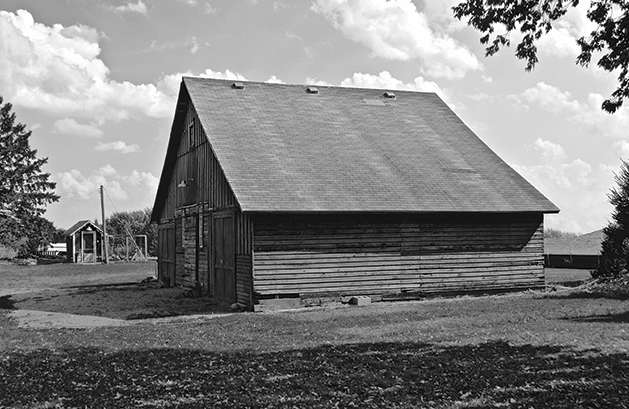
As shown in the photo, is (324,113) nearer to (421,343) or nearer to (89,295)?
(89,295)

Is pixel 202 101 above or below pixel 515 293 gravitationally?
above

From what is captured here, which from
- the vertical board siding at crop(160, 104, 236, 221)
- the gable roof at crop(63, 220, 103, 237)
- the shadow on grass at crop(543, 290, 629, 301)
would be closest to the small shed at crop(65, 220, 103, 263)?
the gable roof at crop(63, 220, 103, 237)

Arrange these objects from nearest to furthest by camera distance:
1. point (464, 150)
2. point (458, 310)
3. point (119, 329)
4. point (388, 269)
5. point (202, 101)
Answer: point (119, 329) < point (458, 310) < point (388, 269) < point (202, 101) < point (464, 150)

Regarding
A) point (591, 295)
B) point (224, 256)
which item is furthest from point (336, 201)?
point (591, 295)

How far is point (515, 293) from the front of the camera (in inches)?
988

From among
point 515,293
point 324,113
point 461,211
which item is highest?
point 324,113

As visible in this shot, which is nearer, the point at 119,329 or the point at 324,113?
the point at 119,329

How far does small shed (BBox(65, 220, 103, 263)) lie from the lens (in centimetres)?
6800

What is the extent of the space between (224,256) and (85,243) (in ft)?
166

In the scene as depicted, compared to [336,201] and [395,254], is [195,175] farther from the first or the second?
[395,254]

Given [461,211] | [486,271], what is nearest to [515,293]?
[486,271]

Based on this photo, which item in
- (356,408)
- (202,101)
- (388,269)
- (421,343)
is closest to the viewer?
(356,408)

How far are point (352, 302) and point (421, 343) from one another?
29.3 feet

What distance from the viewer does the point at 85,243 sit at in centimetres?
6994
